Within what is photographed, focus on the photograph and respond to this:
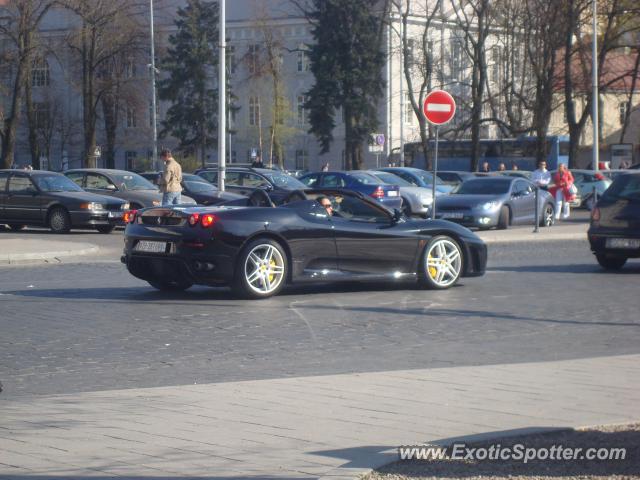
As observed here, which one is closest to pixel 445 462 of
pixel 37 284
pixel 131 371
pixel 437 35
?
pixel 131 371

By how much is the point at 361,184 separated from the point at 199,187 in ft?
14.9

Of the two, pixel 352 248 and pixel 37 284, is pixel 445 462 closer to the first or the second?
pixel 352 248

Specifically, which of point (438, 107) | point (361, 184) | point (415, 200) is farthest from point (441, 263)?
point (415, 200)

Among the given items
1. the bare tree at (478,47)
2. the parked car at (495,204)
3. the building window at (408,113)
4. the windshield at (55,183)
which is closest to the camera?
the windshield at (55,183)

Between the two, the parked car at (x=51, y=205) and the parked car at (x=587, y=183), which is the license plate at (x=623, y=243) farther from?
the parked car at (x=587, y=183)

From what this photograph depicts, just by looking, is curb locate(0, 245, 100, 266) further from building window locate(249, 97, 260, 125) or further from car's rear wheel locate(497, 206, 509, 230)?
building window locate(249, 97, 260, 125)

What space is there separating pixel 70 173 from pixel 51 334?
802 inches

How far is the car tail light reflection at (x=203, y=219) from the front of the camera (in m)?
13.1

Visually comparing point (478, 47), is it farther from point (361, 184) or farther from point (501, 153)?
point (361, 184)

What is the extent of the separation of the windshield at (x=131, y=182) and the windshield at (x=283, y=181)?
4312 millimetres

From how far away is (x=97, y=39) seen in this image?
57469mm

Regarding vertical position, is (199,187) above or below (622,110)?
below

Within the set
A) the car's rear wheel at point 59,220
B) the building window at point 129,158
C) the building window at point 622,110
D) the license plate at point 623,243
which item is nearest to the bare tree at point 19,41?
the car's rear wheel at point 59,220

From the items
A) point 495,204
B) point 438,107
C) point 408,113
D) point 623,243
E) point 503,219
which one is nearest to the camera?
point 623,243
